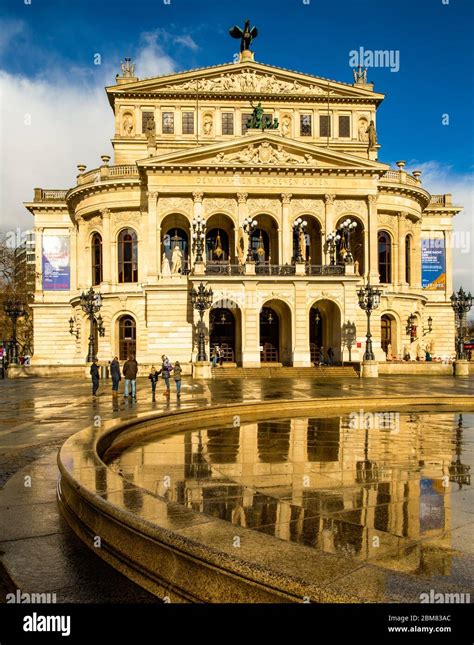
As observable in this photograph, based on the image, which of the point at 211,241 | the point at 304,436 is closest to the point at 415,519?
the point at 304,436

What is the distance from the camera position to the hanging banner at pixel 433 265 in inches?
2221

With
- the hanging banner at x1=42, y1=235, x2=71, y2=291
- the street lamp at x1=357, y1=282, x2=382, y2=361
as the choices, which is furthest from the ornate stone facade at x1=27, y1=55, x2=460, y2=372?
the street lamp at x1=357, y1=282, x2=382, y2=361

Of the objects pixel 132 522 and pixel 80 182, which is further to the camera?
pixel 80 182

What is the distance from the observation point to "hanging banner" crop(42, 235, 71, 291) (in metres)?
54.4

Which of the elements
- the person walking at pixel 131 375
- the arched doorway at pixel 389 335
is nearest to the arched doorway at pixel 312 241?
the arched doorway at pixel 389 335

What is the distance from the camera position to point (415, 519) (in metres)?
7.03

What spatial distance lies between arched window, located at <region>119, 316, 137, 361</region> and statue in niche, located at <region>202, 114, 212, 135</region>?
1819 cm

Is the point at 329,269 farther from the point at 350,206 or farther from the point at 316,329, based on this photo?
the point at 350,206

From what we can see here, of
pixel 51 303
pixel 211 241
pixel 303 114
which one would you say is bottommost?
pixel 51 303

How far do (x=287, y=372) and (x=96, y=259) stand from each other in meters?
23.1
